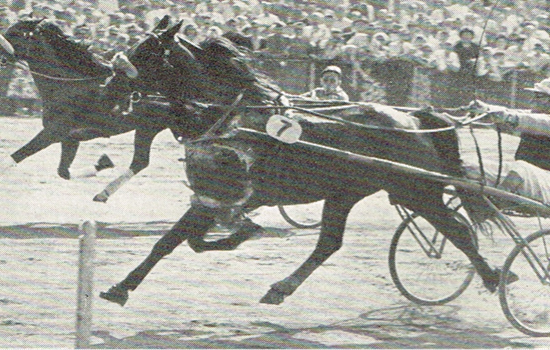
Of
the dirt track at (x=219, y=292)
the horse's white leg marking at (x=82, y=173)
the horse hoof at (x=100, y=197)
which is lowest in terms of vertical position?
the dirt track at (x=219, y=292)

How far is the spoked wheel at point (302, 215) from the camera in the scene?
806cm

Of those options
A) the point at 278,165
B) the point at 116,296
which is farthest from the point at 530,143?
the point at 116,296

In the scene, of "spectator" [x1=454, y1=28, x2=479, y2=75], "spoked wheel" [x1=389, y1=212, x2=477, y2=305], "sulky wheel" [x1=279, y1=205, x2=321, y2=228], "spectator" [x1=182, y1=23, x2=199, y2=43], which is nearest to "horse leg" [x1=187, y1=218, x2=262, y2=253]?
"spoked wheel" [x1=389, y1=212, x2=477, y2=305]

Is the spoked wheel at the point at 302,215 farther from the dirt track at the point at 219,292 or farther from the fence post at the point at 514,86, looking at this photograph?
the fence post at the point at 514,86

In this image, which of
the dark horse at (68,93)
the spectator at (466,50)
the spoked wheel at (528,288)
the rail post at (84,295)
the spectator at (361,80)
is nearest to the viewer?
the rail post at (84,295)

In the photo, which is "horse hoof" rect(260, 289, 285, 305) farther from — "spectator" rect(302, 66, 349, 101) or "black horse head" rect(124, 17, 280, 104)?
"spectator" rect(302, 66, 349, 101)

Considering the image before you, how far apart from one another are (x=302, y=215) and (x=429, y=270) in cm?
253

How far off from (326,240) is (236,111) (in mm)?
895

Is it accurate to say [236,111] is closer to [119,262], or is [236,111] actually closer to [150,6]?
[119,262]

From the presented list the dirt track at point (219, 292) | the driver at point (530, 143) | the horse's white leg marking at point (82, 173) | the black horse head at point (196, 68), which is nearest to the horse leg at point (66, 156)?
the horse's white leg marking at point (82, 173)

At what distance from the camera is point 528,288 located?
5668 mm

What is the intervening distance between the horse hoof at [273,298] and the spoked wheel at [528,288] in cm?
117

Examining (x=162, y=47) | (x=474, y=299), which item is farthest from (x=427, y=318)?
(x=162, y=47)

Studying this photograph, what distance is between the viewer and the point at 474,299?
599cm
